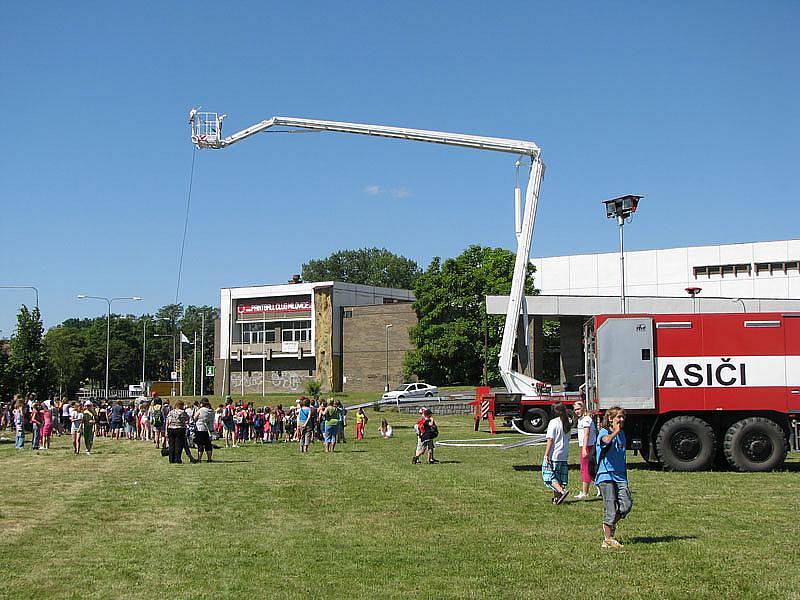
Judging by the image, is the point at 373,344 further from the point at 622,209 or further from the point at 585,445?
the point at 585,445

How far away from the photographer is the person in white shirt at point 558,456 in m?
14.5

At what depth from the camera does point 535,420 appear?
32875 mm

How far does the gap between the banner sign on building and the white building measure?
24.6 meters

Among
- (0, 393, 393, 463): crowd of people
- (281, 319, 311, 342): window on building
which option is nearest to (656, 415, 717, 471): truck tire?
(0, 393, 393, 463): crowd of people

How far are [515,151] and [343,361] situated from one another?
192ft

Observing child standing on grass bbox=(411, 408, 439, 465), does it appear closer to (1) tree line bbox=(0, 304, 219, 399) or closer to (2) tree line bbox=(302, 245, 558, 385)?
(1) tree line bbox=(0, 304, 219, 399)

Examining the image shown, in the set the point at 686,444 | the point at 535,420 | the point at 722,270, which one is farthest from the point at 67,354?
the point at 686,444

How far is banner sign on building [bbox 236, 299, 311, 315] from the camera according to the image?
89.9m

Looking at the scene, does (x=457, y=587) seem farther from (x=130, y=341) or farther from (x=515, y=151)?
(x=130, y=341)

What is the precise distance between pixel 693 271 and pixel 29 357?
5320 cm

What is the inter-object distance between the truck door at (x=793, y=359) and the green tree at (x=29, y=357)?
4729 cm

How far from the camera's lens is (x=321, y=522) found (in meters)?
12.8

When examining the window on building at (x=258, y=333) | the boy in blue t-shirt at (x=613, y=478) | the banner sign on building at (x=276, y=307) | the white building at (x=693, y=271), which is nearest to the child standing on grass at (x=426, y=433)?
the boy in blue t-shirt at (x=613, y=478)

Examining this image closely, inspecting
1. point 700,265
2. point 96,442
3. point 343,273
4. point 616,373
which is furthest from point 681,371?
point 343,273
